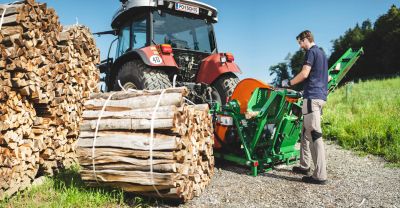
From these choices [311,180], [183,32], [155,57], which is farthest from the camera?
[183,32]

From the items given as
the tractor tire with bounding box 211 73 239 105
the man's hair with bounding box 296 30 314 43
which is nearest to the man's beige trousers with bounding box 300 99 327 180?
the man's hair with bounding box 296 30 314 43

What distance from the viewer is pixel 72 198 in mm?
3484

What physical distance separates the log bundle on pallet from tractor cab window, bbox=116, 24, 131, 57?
2.97 metres

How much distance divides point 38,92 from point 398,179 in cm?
465

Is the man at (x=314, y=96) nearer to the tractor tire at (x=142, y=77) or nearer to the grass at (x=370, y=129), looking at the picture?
the grass at (x=370, y=129)

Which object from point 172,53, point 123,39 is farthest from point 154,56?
point 123,39

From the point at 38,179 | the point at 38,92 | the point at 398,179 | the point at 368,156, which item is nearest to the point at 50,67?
the point at 38,92

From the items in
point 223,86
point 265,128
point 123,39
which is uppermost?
point 123,39

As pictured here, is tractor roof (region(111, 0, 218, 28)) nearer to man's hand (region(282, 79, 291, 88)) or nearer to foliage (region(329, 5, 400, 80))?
man's hand (region(282, 79, 291, 88))

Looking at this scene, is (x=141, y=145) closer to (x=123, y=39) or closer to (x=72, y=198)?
(x=72, y=198)

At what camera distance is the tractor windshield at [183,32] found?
603cm

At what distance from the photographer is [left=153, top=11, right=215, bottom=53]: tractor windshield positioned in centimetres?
603

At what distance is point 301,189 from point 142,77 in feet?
9.40

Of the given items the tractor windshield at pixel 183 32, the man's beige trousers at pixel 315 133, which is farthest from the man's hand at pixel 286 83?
the tractor windshield at pixel 183 32
